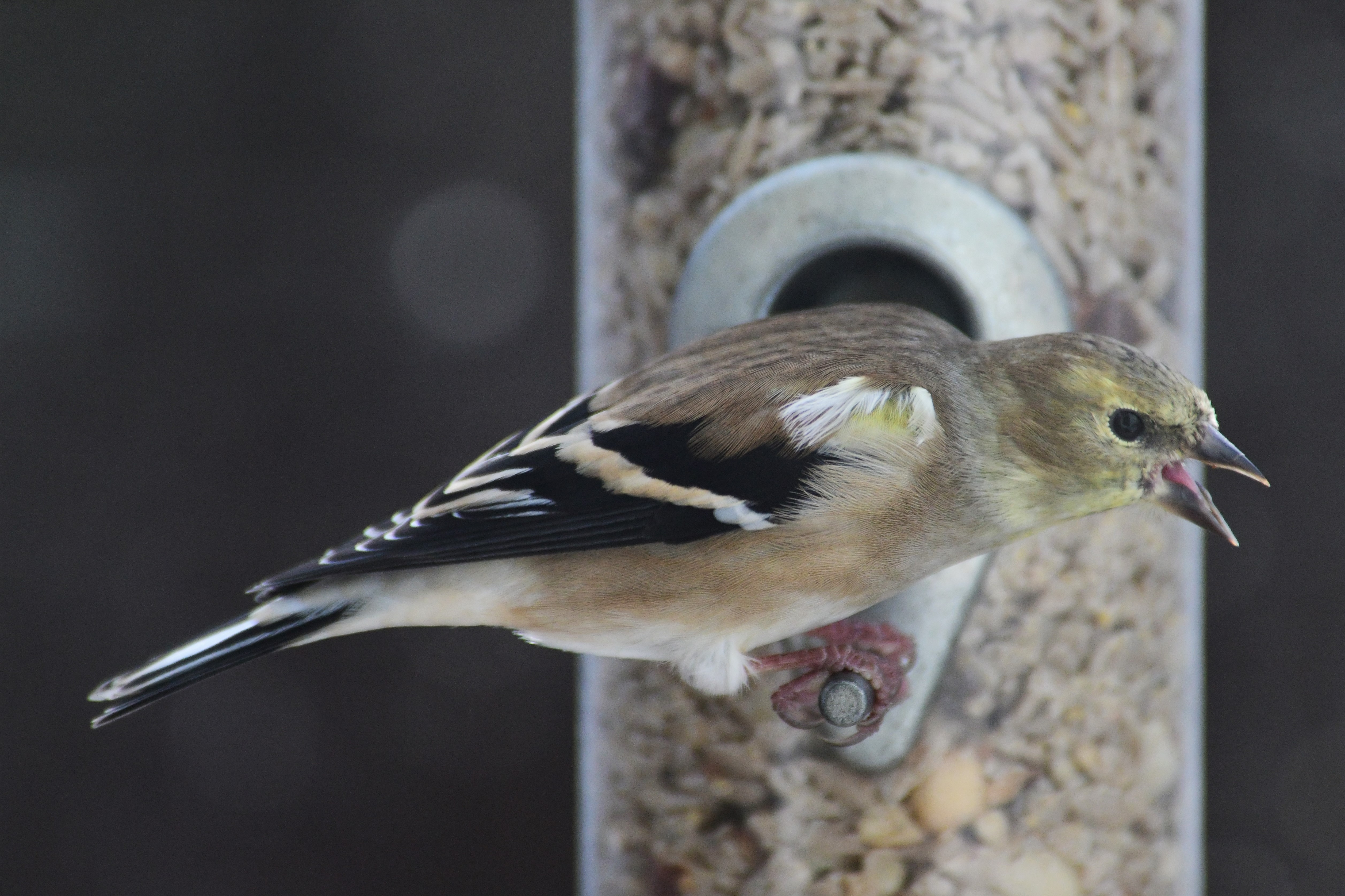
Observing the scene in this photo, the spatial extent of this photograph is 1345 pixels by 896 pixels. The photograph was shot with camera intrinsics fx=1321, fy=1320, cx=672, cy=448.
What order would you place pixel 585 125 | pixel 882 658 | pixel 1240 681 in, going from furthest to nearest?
pixel 1240 681
pixel 585 125
pixel 882 658

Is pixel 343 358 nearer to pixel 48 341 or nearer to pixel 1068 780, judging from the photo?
pixel 48 341

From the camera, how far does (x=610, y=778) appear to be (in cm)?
252

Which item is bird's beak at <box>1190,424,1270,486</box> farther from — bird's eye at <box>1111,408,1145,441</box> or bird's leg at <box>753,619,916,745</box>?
bird's leg at <box>753,619,916,745</box>

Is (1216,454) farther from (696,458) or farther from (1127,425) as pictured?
(696,458)

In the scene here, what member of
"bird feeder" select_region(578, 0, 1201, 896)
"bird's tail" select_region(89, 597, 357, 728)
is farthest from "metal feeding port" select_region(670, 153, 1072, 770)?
"bird's tail" select_region(89, 597, 357, 728)

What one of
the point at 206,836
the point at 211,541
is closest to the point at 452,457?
the point at 211,541

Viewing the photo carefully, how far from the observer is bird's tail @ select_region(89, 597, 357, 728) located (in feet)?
6.34

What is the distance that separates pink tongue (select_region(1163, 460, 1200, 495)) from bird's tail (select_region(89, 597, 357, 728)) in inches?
50.2

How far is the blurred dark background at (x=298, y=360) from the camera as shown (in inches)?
154

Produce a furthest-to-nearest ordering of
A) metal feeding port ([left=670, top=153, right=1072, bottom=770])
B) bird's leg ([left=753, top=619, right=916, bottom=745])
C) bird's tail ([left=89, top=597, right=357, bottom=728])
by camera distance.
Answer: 1. metal feeding port ([left=670, top=153, right=1072, bottom=770])
2. bird's leg ([left=753, top=619, right=916, bottom=745])
3. bird's tail ([left=89, top=597, right=357, bottom=728])

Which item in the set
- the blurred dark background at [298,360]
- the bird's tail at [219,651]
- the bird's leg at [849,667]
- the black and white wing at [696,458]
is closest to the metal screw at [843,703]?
the bird's leg at [849,667]

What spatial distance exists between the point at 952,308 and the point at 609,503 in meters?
0.74

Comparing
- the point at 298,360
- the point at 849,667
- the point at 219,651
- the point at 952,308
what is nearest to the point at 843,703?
the point at 849,667

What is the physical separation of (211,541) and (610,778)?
8.16 feet
